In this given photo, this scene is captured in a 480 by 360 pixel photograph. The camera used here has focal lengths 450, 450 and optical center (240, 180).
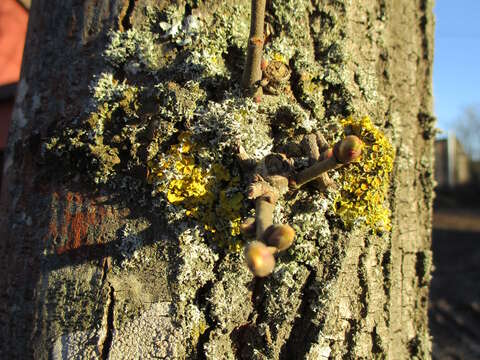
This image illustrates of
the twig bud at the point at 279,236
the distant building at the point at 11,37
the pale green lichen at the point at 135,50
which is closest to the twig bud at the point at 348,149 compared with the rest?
the twig bud at the point at 279,236

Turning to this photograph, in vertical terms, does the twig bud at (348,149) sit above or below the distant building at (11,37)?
below

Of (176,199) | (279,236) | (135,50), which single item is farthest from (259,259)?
(135,50)

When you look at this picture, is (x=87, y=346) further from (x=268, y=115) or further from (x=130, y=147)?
(x=268, y=115)

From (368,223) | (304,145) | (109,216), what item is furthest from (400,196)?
(109,216)

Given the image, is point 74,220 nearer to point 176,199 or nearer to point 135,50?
point 176,199

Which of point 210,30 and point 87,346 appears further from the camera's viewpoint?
point 210,30

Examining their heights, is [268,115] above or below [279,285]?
above

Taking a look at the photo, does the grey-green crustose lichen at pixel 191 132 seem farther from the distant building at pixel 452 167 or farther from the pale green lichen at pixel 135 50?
the distant building at pixel 452 167
